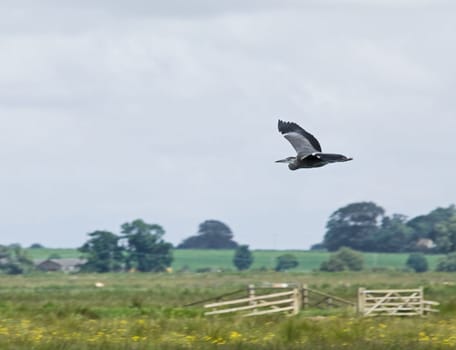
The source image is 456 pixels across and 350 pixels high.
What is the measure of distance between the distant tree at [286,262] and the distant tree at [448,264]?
21585 mm

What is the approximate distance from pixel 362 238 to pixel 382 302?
Result: 100 m

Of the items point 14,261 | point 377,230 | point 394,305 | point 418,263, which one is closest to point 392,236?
point 377,230

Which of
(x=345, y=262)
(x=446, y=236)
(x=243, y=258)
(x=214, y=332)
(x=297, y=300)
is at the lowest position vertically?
(x=214, y=332)

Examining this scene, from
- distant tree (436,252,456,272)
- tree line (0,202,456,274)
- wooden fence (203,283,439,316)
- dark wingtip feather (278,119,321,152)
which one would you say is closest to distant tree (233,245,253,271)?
tree line (0,202,456,274)

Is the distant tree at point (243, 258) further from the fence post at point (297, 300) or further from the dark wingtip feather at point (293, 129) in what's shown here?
the dark wingtip feather at point (293, 129)

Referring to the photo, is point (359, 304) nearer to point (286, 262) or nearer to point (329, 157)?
point (329, 157)

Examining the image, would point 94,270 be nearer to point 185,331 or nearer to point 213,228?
point 213,228

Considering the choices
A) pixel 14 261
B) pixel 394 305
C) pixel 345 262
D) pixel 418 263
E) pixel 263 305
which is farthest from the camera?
pixel 418 263

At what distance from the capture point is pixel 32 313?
2898cm

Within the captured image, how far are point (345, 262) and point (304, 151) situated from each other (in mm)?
82006

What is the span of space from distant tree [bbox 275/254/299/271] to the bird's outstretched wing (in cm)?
9727

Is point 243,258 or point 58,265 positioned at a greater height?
point 243,258

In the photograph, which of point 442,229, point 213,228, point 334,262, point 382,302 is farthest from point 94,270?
point 382,302

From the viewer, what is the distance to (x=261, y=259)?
449 feet
